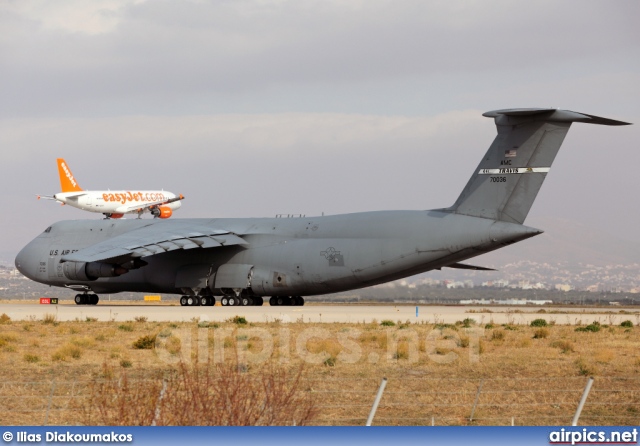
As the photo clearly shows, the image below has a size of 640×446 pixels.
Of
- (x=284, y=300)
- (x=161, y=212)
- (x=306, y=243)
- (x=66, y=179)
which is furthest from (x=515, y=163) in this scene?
(x=66, y=179)

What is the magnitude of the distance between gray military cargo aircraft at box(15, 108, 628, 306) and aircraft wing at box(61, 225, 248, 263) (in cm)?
5

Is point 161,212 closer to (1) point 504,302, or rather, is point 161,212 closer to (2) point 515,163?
(1) point 504,302

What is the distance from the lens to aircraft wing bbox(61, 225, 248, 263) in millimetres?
42500

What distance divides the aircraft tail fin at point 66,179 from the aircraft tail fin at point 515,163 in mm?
61287

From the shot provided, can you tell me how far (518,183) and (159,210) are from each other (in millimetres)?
38966

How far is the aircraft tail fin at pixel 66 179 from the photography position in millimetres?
93812

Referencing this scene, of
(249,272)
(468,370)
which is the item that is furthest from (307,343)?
(249,272)

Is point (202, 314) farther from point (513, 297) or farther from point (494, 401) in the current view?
point (513, 297)

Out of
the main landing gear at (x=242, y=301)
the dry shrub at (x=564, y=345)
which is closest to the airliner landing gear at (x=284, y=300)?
the main landing gear at (x=242, y=301)

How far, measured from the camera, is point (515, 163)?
129 ft

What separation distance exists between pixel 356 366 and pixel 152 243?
73.7 feet

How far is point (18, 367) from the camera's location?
72.0 feet

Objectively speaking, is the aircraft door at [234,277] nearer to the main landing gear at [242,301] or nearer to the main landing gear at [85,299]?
the main landing gear at [242,301]

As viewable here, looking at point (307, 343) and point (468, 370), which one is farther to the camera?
point (307, 343)
